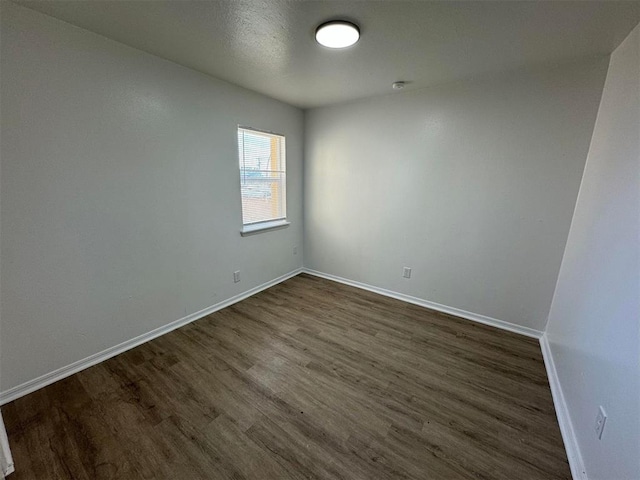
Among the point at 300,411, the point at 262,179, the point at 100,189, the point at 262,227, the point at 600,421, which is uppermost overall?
the point at 262,179

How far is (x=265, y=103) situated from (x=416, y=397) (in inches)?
129

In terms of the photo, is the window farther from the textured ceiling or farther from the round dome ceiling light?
the round dome ceiling light

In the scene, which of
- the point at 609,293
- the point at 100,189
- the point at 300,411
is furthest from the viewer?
the point at 100,189

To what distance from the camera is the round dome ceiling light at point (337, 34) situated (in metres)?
1.55

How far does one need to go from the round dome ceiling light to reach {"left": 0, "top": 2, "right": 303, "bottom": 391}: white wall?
4.44 ft

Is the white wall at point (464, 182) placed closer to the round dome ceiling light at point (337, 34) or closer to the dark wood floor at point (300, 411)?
the dark wood floor at point (300, 411)

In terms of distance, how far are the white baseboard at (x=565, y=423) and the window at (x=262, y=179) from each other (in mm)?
3044

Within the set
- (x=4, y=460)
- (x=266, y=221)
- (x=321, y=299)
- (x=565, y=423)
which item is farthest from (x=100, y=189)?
(x=565, y=423)

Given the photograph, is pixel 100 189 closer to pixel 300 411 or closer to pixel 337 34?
pixel 337 34

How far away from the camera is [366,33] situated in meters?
1.67

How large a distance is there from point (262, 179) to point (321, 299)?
5.55 feet

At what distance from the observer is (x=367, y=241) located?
134 inches

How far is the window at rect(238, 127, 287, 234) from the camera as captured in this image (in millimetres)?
2982

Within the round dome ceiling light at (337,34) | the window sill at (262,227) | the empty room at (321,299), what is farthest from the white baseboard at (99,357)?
the round dome ceiling light at (337,34)
